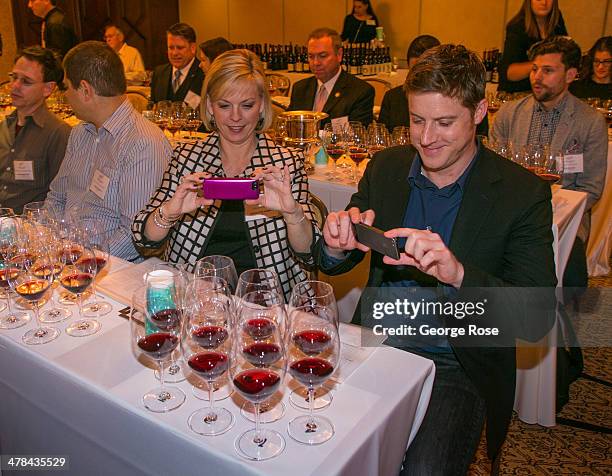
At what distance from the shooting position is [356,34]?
8.24 meters

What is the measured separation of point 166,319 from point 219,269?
250 millimetres

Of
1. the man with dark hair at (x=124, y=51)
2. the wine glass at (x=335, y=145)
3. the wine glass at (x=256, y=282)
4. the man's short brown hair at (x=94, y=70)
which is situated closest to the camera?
the wine glass at (x=256, y=282)

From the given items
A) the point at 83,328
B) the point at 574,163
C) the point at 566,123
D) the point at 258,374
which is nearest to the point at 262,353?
the point at 258,374

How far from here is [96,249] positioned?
5.90 feet

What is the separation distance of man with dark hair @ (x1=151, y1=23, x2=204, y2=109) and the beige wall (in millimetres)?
3866

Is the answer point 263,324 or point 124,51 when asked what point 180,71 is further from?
point 263,324

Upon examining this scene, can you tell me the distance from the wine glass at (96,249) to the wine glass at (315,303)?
68 centimetres

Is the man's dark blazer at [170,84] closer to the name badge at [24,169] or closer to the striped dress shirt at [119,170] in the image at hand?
the name badge at [24,169]

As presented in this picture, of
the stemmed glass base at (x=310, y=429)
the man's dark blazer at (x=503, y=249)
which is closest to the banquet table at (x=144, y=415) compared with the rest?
the stemmed glass base at (x=310, y=429)

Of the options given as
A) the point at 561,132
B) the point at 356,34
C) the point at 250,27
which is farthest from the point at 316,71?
the point at 250,27

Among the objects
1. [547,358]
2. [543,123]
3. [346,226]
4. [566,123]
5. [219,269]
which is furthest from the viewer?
[543,123]

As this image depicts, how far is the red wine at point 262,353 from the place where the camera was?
1223mm

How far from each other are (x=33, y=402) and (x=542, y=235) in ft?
5.14

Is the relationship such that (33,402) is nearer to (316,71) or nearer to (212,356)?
(212,356)
